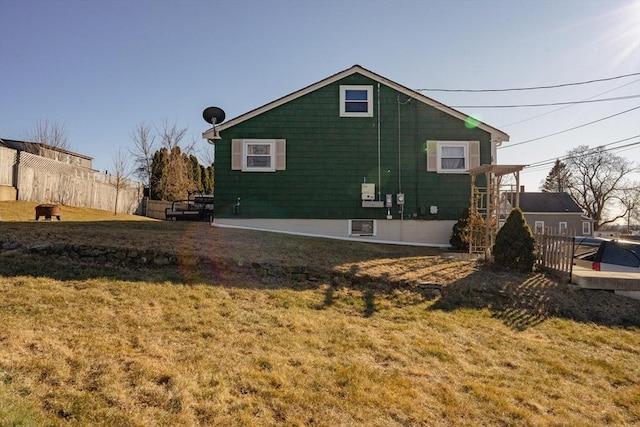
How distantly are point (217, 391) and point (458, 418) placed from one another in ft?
6.88

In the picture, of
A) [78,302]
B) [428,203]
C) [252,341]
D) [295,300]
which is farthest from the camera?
[428,203]

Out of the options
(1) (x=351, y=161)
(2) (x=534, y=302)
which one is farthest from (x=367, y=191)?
(2) (x=534, y=302)

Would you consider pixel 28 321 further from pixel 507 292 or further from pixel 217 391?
pixel 507 292

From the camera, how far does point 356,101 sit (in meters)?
13.2

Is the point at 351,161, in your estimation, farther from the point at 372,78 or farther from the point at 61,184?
the point at 61,184

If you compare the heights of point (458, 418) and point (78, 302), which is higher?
point (78, 302)

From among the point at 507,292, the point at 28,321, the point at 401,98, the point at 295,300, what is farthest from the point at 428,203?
the point at 28,321

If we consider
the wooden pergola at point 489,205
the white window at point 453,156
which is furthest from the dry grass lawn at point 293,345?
the white window at point 453,156

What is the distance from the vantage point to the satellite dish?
13.2 m

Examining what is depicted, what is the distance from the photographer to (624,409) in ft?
12.5

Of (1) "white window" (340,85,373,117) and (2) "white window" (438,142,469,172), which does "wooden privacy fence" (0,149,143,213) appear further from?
(2) "white window" (438,142,469,172)

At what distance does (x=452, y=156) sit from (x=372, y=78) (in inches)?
151

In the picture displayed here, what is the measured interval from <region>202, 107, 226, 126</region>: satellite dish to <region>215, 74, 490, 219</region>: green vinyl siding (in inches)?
30.1

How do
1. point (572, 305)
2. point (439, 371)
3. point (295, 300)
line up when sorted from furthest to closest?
point (572, 305), point (295, 300), point (439, 371)
